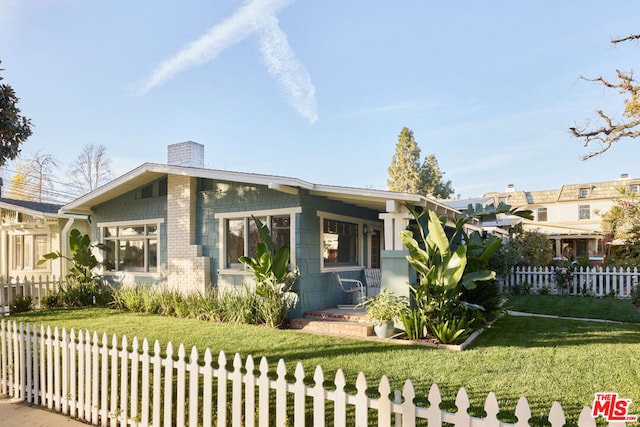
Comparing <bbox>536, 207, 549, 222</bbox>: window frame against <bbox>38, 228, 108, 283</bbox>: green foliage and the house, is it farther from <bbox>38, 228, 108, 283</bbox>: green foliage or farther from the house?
<bbox>38, 228, 108, 283</bbox>: green foliage

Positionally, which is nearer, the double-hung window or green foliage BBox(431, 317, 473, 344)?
green foliage BBox(431, 317, 473, 344)

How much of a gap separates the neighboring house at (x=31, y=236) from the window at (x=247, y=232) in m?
7.18

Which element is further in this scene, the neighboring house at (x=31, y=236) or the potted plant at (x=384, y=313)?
the neighboring house at (x=31, y=236)

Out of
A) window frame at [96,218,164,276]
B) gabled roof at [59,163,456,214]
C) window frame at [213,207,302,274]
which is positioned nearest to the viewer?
gabled roof at [59,163,456,214]

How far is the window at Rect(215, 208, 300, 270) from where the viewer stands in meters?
10.4

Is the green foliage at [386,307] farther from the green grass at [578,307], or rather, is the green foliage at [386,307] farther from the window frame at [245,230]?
the green grass at [578,307]

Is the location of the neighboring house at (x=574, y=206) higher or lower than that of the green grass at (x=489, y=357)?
higher

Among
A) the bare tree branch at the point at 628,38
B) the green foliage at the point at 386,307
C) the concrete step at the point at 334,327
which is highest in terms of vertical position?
the bare tree branch at the point at 628,38

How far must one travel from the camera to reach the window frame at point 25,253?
16472mm

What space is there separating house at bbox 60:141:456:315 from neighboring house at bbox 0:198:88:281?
5.86 feet

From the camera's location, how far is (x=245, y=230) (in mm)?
11055

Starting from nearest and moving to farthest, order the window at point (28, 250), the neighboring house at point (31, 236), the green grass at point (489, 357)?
1. the green grass at point (489, 357)
2. the neighboring house at point (31, 236)
3. the window at point (28, 250)

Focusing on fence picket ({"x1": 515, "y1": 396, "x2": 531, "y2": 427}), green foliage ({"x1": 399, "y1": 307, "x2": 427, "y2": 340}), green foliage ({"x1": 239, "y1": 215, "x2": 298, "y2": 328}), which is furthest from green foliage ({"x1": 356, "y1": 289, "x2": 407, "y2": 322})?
fence picket ({"x1": 515, "y1": 396, "x2": 531, "y2": 427})

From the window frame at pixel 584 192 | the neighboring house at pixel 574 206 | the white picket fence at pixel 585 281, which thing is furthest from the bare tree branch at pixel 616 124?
the window frame at pixel 584 192
